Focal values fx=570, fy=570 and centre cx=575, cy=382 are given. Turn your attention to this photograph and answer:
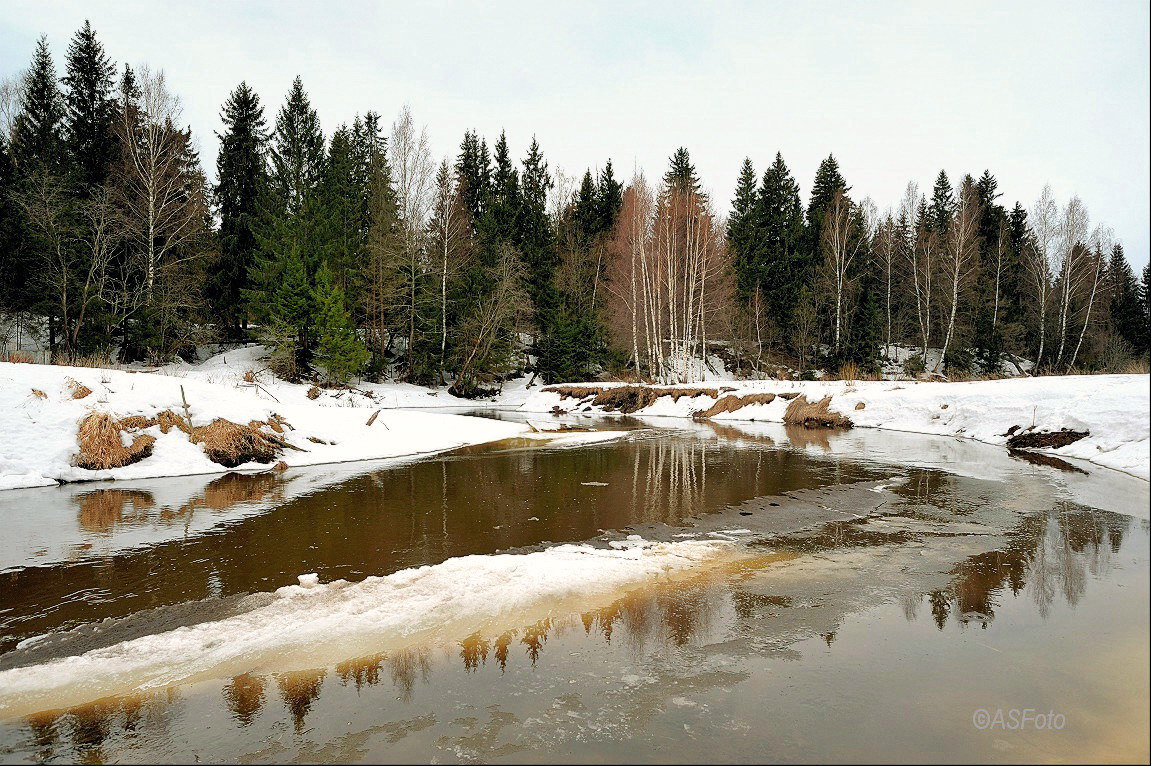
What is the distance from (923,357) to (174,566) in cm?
4058

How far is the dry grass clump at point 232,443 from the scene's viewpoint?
11.4 metres

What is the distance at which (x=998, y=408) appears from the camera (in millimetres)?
14758

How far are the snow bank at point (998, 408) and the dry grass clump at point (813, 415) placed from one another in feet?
0.99

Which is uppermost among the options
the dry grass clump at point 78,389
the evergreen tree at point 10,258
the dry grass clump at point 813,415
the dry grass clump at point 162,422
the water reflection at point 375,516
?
the evergreen tree at point 10,258

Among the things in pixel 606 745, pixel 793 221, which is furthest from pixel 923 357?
pixel 606 745

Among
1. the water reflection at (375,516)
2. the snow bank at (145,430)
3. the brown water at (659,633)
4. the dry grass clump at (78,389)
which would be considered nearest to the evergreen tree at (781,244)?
the water reflection at (375,516)

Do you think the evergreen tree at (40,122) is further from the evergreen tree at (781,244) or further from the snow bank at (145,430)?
the evergreen tree at (781,244)

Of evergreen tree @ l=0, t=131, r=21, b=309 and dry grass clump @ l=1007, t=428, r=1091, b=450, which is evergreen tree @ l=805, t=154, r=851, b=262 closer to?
dry grass clump @ l=1007, t=428, r=1091, b=450

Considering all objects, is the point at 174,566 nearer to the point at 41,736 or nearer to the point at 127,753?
the point at 41,736

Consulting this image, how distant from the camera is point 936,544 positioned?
6.04 meters

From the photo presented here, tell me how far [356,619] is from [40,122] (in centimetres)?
4219

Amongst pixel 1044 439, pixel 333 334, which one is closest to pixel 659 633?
pixel 1044 439

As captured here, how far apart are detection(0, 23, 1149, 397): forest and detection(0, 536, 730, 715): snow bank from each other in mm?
23442

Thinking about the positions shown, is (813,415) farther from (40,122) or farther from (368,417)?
(40,122)
